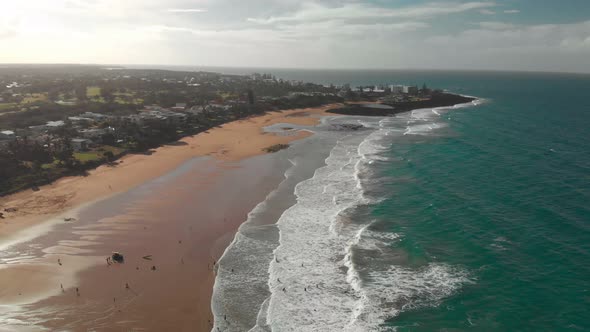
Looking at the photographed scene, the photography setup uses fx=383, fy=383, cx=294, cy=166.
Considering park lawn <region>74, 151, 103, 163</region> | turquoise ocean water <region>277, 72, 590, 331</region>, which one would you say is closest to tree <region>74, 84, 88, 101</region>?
park lawn <region>74, 151, 103, 163</region>

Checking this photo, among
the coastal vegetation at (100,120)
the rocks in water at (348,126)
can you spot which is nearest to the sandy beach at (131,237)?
the coastal vegetation at (100,120)

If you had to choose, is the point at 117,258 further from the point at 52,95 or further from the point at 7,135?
the point at 52,95

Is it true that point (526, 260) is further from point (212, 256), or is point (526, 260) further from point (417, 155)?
point (417, 155)

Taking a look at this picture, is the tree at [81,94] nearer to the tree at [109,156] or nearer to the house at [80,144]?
the house at [80,144]

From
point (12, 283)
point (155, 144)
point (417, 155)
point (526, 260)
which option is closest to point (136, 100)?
point (155, 144)

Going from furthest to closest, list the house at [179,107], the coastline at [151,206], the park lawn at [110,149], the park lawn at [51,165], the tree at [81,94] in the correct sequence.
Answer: the tree at [81,94] → the house at [179,107] → the park lawn at [110,149] → the park lawn at [51,165] → the coastline at [151,206]
